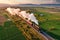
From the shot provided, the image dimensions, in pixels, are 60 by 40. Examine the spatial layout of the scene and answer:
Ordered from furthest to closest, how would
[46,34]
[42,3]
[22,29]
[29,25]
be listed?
[42,3], [29,25], [22,29], [46,34]

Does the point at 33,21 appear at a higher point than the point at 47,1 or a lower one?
higher

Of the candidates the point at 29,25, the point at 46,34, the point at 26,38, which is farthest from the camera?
the point at 29,25

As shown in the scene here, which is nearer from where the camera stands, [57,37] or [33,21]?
[57,37]

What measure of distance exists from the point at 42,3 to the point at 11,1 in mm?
4091

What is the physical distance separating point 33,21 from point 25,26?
647mm

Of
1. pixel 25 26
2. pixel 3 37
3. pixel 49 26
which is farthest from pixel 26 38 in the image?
pixel 49 26

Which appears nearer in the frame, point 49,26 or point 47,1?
point 49,26

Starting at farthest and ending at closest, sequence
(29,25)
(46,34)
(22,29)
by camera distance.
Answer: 1. (29,25)
2. (22,29)
3. (46,34)

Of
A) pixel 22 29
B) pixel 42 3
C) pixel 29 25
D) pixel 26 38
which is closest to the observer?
pixel 26 38

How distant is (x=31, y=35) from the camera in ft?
38.3

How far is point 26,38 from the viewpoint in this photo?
11375mm

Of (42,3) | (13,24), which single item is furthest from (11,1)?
(13,24)

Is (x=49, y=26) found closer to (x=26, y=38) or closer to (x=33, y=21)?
(x=33, y=21)

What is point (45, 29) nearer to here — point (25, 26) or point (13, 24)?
point (25, 26)
